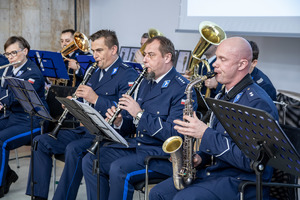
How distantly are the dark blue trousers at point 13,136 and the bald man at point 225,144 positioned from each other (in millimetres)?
1916

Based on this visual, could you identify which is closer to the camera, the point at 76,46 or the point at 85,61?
the point at 85,61

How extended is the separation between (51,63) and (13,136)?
126 cm

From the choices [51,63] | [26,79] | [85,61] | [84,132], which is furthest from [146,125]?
[51,63]

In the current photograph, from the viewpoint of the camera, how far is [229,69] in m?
2.58

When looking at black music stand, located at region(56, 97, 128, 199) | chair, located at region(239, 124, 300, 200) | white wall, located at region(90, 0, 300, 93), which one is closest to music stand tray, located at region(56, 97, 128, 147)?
black music stand, located at region(56, 97, 128, 199)

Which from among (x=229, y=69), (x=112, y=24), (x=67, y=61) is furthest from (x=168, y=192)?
(x=112, y=24)

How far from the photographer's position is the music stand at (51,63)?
4961mm

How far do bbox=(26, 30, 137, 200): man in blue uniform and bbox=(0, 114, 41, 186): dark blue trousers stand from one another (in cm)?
36

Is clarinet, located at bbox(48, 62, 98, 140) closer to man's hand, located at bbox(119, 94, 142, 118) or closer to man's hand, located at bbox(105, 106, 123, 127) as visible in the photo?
man's hand, located at bbox(105, 106, 123, 127)

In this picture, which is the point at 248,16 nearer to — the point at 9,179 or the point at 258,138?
the point at 9,179

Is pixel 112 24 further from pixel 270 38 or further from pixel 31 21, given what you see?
pixel 270 38

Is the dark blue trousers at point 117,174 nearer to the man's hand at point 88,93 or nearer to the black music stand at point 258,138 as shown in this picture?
the man's hand at point 88,93

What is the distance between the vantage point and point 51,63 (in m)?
5.03

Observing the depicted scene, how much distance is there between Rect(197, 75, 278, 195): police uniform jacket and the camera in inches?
92.7
